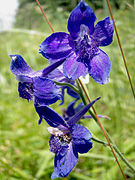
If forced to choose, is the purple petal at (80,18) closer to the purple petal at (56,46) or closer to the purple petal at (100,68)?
the purple petal at (56,46)

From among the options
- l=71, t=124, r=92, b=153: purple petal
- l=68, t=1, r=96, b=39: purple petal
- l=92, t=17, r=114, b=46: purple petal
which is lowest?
l=71, t=124, r=92, b=153: purple petal

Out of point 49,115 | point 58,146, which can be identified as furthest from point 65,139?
point 49,115

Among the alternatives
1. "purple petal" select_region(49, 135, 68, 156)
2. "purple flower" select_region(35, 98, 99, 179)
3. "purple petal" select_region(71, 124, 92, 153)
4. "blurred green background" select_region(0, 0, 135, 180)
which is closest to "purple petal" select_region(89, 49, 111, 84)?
"purple flower" select_region(35, 98, 99, 179)

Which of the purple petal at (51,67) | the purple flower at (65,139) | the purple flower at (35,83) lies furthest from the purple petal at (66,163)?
the purple petal at (51,67)

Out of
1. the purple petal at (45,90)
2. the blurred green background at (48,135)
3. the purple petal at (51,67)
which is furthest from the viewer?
the blurred green background at (48,135)

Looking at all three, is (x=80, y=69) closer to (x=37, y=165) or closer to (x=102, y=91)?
(x=37, y=165)

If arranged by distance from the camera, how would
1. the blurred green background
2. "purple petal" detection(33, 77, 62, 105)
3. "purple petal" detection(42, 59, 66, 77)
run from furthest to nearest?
the blurred green background < "purple petal" detection(42, 59, 66, 77) < "purple petal" detection(33, 77, 62, 105)

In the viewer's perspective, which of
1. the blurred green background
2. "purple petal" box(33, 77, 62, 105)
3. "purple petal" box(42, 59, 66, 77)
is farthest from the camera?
the blurred green background

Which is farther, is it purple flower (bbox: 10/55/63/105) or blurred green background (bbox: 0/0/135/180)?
blurred green background (bbox: 0/0/135/180)

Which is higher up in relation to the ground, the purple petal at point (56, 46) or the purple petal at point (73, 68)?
the purple petal at point (56, 46)

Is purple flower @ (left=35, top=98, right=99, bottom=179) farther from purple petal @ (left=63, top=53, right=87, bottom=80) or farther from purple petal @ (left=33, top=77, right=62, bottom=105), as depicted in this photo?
purple petal @ (left=63, top=53, right=87, bottom=80)
